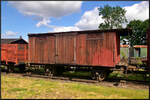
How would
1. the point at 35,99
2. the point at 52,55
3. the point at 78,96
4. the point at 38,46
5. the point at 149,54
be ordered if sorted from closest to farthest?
the point at 35,99 → the point at 78,96 → the point at 149,54 → the point at 52,55 → the point at 38,46

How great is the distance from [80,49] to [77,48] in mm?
285

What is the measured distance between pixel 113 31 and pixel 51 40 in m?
5.64

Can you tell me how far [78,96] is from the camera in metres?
7.11

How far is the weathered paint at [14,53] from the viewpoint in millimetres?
14421

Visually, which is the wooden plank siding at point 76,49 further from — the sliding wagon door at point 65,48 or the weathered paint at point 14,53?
the weathered paint at point 14,53

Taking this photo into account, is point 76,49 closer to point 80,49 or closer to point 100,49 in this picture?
point 80,49

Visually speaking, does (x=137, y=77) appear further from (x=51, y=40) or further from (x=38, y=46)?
(x=38, y=46)

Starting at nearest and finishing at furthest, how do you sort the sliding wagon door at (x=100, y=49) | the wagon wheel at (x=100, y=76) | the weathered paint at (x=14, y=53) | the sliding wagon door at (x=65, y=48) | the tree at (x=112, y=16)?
the sliding wagon door at (x=100, y=49) → the wagon wheel at (x=100, y=76) → the sliding wagon door at (x=65, y=48) → the weathered paint at (x=14, y=53) → the tree at (x=112, y=16)

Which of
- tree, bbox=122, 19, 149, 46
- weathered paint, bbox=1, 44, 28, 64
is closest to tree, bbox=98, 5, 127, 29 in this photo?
tree, bbox=122, 19, 149, 46

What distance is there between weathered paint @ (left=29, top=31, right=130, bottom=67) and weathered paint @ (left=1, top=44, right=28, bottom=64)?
1860 millimetres

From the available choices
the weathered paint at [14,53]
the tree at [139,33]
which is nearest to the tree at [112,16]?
the tree at [139,33]

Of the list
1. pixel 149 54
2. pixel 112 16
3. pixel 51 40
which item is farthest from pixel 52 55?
pixel 112 16

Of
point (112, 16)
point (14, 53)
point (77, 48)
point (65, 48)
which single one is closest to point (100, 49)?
point (77, 48)

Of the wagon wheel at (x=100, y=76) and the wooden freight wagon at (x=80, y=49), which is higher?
the wooden freight wagon at (x=80, y=49)
